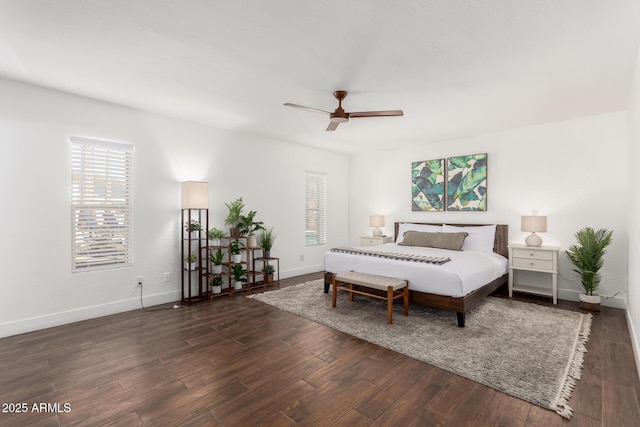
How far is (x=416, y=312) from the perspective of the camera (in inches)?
148

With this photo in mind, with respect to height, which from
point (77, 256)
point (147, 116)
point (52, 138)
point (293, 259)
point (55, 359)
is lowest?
point (55, 359)

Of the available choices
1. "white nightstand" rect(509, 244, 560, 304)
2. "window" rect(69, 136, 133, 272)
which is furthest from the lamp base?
"window" rect(69, 136, 133, 272)

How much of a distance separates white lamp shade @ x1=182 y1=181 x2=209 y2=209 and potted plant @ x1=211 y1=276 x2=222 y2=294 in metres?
1.10

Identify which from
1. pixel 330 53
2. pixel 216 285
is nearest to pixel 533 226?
pixel 330 53

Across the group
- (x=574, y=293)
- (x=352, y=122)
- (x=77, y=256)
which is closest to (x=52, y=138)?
(x=77, y=256)

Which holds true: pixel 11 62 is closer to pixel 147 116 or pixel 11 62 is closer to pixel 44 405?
pixel 147 116

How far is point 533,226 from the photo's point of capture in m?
4.40

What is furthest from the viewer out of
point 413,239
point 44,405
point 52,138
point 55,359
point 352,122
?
point 413,239

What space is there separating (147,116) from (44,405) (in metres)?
3.37

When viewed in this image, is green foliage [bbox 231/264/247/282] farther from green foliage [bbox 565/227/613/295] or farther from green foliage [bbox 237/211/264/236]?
green foliage [bbox 565/227/613/295]

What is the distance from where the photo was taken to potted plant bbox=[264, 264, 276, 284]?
17.0 feet

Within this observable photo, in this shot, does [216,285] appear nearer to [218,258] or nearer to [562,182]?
[218,258]

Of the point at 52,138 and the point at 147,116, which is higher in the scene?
the point at 147,116

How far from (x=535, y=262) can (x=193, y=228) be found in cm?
486
